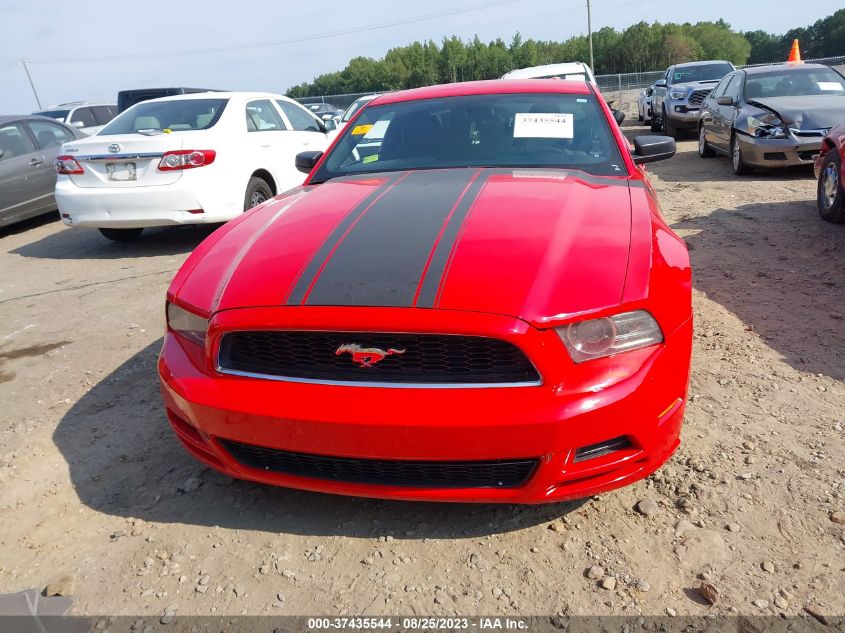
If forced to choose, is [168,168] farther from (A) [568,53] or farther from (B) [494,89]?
(A) [568,53]

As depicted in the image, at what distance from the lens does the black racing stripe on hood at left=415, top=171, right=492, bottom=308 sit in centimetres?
206

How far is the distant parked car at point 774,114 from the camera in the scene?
8.04 meters

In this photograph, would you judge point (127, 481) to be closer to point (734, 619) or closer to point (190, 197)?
point (734, 619)

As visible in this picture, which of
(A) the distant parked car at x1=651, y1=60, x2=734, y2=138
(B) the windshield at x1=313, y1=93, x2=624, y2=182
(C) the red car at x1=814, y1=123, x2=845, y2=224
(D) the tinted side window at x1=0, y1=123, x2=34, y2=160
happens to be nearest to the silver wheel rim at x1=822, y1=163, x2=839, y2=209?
(C) the red car at x1=814, y1=123, x2=845, y2=224

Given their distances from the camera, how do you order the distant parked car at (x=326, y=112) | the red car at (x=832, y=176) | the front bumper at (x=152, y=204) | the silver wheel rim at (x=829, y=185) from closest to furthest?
the red car at (x=832, y=176) → the silver wheel rim at (x=829, y=185) → the front bumper at (x=152, y=204) → the distant parked car at (x=326, y=112)

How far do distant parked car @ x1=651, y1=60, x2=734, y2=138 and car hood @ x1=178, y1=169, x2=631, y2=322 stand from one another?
11.8m

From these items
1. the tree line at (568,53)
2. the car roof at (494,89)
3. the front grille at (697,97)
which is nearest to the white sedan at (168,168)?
the car roof at (494,89)

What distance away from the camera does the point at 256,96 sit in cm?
755

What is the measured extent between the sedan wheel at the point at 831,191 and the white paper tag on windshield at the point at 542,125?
11.8 ft

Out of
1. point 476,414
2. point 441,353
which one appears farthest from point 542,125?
point 476,414

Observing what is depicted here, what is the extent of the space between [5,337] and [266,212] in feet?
8.77

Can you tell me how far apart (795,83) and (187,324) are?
977 centimetres

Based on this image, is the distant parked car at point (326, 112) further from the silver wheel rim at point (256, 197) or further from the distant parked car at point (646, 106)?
the distant parked car at point (646, 106)

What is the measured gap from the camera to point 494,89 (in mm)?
3852
